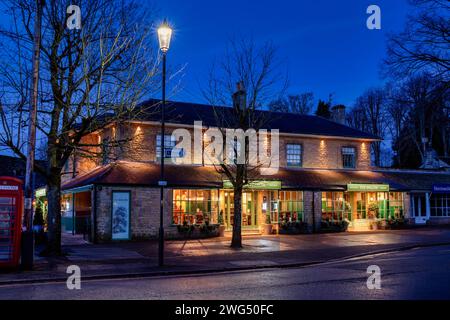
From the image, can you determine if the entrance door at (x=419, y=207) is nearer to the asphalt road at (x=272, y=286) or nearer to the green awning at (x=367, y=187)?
the green awning at (x=367, y=187)

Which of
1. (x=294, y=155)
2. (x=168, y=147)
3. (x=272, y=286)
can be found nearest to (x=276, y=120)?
(x=294, y=155)

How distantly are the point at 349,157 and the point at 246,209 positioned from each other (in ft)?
29.9

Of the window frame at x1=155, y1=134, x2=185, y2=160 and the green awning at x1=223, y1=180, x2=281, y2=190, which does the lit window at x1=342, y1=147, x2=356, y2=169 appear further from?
the window frame at x1=155, y1=134, x2=185, y2=160

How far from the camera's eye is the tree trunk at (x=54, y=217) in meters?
17.6

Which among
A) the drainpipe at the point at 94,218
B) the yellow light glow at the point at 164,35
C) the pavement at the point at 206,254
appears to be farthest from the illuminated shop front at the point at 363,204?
the yellow light glow at the point at 164,35

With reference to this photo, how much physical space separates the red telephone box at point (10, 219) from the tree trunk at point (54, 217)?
3.70 metres

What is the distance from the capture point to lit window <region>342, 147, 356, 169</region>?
33.3 m

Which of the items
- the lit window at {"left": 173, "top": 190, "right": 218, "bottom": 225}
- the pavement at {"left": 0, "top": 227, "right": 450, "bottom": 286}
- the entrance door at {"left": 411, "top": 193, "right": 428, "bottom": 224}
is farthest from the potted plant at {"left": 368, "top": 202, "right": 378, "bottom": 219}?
the lit window at {"left": 173, "top": 190, "right": 218, "bottom": 225}

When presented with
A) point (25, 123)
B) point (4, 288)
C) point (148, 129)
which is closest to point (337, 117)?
point (148, 129)

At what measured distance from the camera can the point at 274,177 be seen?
29219 mm

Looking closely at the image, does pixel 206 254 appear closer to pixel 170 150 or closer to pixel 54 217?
pixel 54 217

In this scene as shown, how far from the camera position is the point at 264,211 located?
29.3 meters

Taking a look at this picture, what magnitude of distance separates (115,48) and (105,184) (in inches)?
349

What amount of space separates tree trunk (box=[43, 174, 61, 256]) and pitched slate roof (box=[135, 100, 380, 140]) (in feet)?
30.0
